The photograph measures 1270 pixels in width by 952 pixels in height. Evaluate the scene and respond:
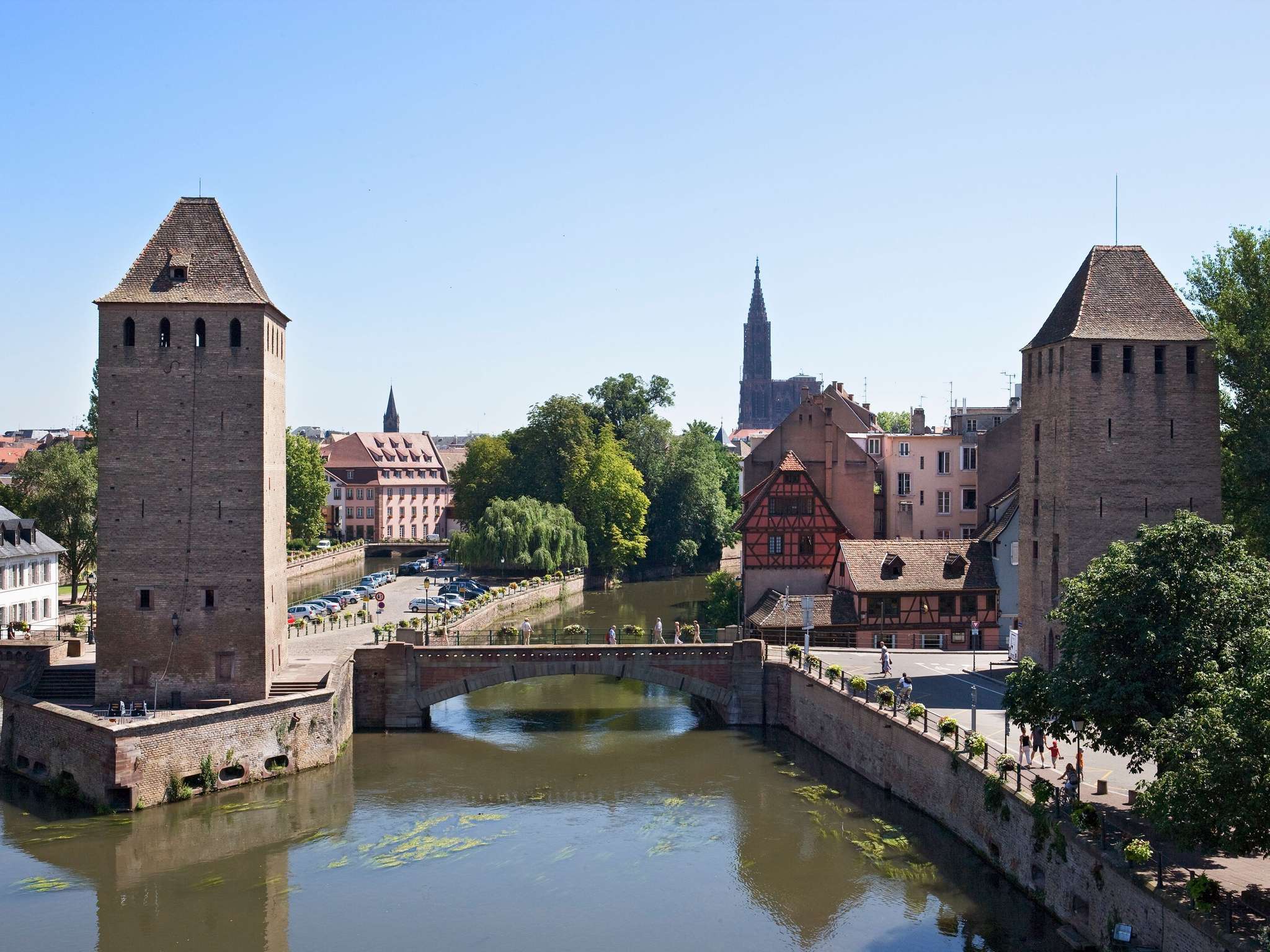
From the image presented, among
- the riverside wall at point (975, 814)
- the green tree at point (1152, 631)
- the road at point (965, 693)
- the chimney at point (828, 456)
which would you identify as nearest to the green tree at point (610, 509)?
the chimney at point (828, 456)

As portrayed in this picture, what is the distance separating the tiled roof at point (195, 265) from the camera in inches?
1636

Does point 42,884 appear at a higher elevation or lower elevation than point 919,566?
lower

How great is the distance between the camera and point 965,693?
41.8m

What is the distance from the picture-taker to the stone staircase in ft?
142

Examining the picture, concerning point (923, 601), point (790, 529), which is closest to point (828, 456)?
point (790, 529)

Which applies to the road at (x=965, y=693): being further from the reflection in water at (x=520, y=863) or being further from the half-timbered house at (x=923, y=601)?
the reflection in water at (x=520, y=863)

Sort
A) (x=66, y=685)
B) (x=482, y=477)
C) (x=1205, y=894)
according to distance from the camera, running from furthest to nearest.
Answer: (x=482, y=477) < (x=66, y=685) < (x=1205, y=894)

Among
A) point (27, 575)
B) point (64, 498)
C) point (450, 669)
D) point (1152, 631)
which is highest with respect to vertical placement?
point (64, 498)

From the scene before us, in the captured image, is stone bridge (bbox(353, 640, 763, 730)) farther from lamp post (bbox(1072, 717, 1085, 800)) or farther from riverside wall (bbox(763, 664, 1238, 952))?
lamp post (bbox(1072, 717, 1085, 800))

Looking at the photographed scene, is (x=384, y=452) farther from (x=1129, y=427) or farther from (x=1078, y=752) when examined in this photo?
(x=1078, y=752)

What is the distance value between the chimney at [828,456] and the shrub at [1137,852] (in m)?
41.5

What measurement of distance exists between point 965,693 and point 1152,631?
14.8m

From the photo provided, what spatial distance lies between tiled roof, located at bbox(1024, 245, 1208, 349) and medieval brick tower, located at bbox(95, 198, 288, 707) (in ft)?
82.9

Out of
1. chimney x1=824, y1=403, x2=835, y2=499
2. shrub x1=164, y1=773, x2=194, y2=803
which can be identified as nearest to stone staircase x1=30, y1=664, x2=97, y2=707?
shrub x1=164, y1=773, x2=194, y2=803
